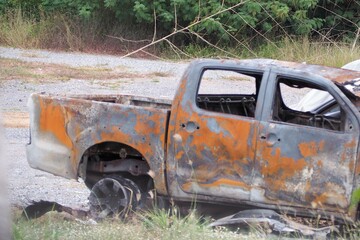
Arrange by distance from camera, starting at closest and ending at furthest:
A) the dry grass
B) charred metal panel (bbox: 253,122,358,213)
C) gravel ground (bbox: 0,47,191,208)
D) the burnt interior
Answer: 1. the dry grass
2. charred metal panel (bbox: 253,122,358,213)
3. the burnt interior
4. gravel ground (bbox: 0,47,191,208)

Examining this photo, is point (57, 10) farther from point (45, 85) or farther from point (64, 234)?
point (64, 234)

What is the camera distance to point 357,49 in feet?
72.6

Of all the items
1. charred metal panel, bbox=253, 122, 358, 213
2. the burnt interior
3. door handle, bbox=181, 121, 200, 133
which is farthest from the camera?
the burnt interior

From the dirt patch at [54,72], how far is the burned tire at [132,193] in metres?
11.5

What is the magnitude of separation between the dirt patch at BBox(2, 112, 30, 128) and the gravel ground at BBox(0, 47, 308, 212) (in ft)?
1.05

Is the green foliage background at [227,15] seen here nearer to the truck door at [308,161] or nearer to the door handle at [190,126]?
the door handle at [190,126]

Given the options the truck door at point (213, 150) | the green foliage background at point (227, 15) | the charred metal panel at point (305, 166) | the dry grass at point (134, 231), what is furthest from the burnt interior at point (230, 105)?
the green foliage background at point (227, 15)

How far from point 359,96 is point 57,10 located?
21.4 metres

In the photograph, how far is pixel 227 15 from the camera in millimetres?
24859

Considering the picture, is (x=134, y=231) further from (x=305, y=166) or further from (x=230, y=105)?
(x=230, y=105)

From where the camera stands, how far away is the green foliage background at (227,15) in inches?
961

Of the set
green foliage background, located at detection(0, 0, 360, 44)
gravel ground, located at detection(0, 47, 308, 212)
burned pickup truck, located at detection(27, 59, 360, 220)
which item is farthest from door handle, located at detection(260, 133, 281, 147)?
green foliage background, located at detection(0, 0, 360, 44)

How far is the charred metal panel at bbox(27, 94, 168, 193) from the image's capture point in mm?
7266

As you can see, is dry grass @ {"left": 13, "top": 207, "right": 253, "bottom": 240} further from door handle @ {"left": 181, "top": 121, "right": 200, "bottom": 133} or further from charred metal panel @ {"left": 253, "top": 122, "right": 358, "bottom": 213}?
door handle @ {"left": 181, "top": 121, "right": 200, "bottom": 133}
